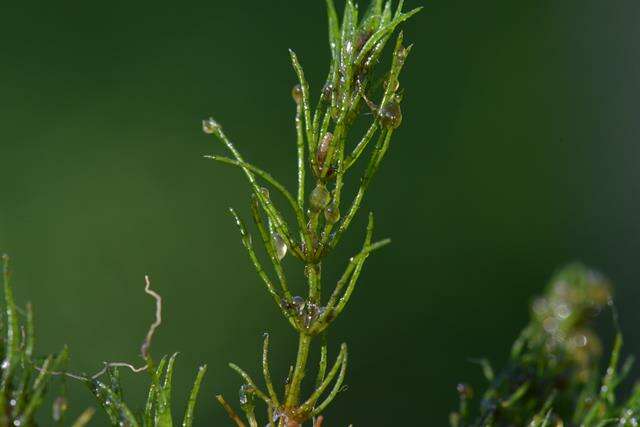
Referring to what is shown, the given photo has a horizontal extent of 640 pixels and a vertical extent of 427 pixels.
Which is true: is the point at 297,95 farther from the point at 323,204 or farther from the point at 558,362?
the point at 558,362

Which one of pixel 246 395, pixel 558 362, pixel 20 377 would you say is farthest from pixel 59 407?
pixel 558 362

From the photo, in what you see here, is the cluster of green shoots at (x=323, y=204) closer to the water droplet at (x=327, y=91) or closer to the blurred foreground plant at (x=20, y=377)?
the water droplet at (x=327, y=91)

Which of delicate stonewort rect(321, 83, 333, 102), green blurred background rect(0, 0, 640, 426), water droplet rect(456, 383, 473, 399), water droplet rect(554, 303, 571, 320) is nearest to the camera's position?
delicate stonewort rect(321, 83, 333, 102)

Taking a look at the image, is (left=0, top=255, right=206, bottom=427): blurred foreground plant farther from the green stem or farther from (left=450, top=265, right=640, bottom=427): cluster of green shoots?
(left=450, top=265, right=640, bottom=427): cluster of green shoots

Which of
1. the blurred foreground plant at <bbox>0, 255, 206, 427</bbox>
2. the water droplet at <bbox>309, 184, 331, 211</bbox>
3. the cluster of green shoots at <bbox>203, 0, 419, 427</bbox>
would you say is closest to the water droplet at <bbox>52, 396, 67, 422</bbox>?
the blurred foreground plant at <bbox>0, 255, 206, 427</bbox>

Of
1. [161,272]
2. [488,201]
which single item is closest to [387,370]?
[161,272]

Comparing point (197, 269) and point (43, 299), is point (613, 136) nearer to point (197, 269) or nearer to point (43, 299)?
point (197, 269)

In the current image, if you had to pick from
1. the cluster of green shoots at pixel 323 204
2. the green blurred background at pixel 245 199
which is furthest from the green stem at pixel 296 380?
the green blurred background at pixel 245 199
